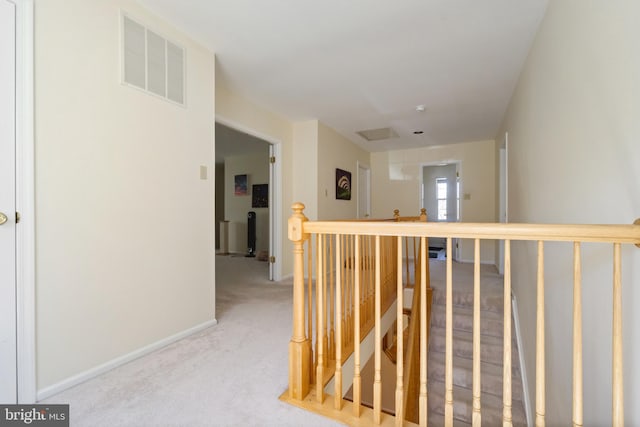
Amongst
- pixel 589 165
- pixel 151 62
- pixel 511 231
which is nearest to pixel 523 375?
pixel 589 165

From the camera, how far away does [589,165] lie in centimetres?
132

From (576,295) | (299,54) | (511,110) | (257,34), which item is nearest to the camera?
(576,295)

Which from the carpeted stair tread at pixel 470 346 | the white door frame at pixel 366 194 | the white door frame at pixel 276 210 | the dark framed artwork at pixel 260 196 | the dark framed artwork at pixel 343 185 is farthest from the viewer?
the dark framed artwork at pixel 260 196

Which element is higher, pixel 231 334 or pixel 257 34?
pixel 257 34

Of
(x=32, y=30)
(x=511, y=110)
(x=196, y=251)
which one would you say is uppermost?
(x=511, y=110)

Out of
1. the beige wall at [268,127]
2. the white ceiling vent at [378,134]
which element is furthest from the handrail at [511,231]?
the white ceiling vent at [378,134]

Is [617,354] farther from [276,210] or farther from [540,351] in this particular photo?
[276,210]

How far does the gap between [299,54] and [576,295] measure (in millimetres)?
2516

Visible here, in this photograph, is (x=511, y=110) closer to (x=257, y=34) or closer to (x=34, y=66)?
(x=257, y=34)

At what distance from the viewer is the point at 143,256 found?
1.96 meters

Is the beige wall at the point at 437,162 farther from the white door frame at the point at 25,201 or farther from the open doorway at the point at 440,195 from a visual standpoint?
the white door frame at the point at 25,201

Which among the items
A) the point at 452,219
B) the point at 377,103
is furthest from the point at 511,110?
the point at 452,219

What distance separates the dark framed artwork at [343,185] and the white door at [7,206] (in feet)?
12.8

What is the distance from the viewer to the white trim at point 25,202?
1423 mm
